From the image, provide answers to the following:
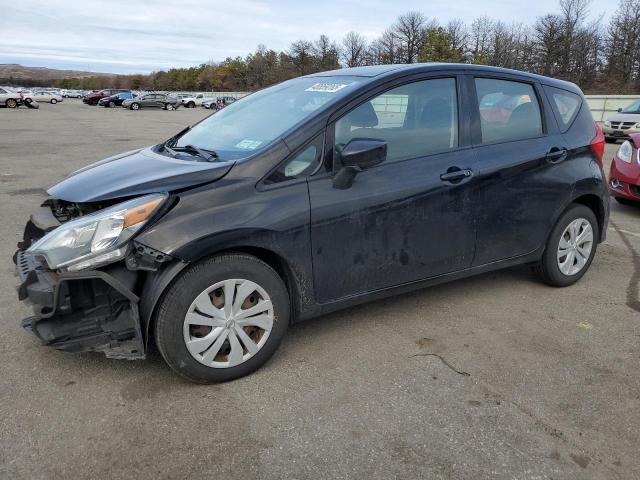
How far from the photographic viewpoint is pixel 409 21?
83688mm

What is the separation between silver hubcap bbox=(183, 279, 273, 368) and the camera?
9.12 feet

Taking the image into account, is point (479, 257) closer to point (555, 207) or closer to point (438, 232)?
point (438, 232)

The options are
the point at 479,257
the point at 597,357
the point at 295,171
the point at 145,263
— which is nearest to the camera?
the point at 145,263

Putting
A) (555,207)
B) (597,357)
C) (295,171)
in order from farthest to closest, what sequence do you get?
(555,207) < (597,357) < (295,171)

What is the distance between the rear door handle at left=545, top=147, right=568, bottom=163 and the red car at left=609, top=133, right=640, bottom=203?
3.58 m

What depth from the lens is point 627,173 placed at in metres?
7.11

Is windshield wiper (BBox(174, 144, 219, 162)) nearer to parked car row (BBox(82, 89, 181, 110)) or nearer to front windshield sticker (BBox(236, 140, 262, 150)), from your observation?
front windshield sticker (BBox(236, 140, 262, 150))

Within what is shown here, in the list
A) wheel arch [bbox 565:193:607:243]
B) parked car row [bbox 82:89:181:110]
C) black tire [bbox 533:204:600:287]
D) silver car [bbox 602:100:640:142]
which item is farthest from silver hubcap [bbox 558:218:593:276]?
parked car row [bbox 82:89:181:110]

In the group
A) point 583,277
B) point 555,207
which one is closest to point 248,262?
point 555,207

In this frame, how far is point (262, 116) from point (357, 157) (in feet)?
3.01

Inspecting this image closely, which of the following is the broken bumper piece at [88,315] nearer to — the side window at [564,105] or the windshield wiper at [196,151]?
the windshield wiper at [196,151]

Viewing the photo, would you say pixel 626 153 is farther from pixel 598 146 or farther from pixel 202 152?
pixel 202 152

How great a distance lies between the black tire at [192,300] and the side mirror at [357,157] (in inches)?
26.5

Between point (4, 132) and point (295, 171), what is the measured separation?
20150 mm
